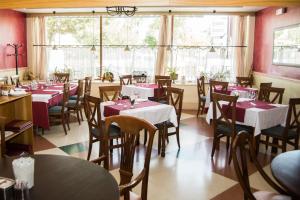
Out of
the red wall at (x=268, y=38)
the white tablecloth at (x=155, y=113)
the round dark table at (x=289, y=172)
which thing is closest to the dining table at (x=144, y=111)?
the white tablecloth at (x=155, y=113)

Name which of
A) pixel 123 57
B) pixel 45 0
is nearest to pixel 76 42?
pixel 123 57

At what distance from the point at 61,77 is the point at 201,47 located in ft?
12.5

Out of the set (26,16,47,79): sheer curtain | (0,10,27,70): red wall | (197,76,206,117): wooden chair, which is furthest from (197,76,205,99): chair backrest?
(0,10,27,70): red wall

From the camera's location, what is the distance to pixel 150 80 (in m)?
7.89

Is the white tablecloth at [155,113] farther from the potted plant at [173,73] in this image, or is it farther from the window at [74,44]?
the window at [74,44]

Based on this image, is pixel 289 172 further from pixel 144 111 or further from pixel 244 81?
pixel 244 81

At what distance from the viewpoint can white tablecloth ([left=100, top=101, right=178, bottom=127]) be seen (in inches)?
154

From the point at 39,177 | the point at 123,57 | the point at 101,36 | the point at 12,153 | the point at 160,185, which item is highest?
the point at 101,36

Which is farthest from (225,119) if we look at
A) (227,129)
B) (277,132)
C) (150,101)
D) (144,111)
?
(150,101)

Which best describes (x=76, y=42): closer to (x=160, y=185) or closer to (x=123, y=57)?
(x=123, y=57)

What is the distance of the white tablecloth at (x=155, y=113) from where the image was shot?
392cm

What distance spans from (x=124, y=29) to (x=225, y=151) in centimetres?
482

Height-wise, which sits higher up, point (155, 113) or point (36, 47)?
point (36, 47)

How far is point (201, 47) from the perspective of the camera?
7.93 metres
